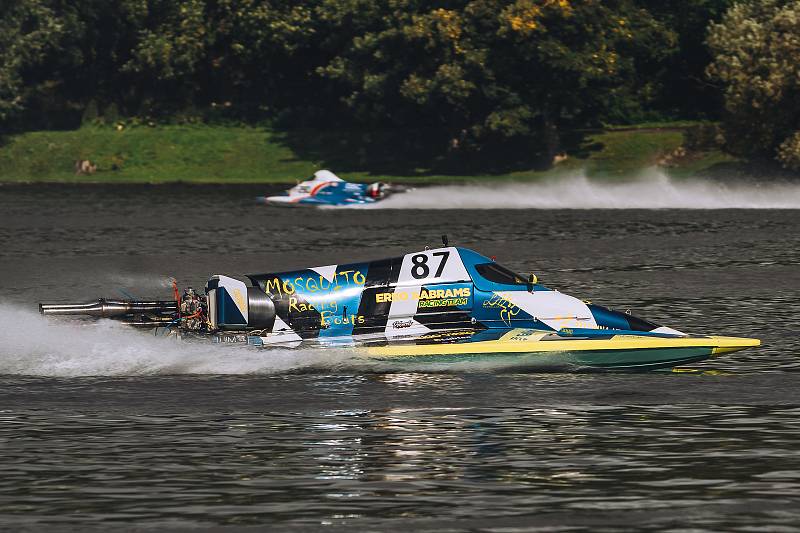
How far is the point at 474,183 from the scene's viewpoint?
83.8m

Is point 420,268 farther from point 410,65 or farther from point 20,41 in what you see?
point 20,41

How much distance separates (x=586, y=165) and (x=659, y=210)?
19295 millimetres

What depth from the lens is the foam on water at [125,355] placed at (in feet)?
92.8

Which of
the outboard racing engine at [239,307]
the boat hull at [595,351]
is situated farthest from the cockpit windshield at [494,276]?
the outboard racing engine at [239,307]

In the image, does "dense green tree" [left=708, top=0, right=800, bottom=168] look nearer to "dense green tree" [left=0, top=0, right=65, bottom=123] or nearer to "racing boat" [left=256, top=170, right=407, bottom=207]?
"racing boat" [left=256, top=170, right=407, bottom=207]

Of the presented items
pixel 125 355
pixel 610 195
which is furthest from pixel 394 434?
pixel 610 195

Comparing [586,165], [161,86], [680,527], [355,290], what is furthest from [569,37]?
[680,527]

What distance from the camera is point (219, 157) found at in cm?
9281

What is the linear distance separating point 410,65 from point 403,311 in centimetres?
6237

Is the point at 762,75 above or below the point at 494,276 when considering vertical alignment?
above

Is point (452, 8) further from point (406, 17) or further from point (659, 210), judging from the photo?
point (659, 210)

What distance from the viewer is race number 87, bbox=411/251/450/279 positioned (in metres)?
28.8

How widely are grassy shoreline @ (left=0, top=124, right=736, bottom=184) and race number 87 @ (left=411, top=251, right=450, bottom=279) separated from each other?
56456 millimetres

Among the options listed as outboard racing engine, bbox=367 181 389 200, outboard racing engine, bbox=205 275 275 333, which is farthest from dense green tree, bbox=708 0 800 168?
outboard racing engine, bbox=205 275 275 333
